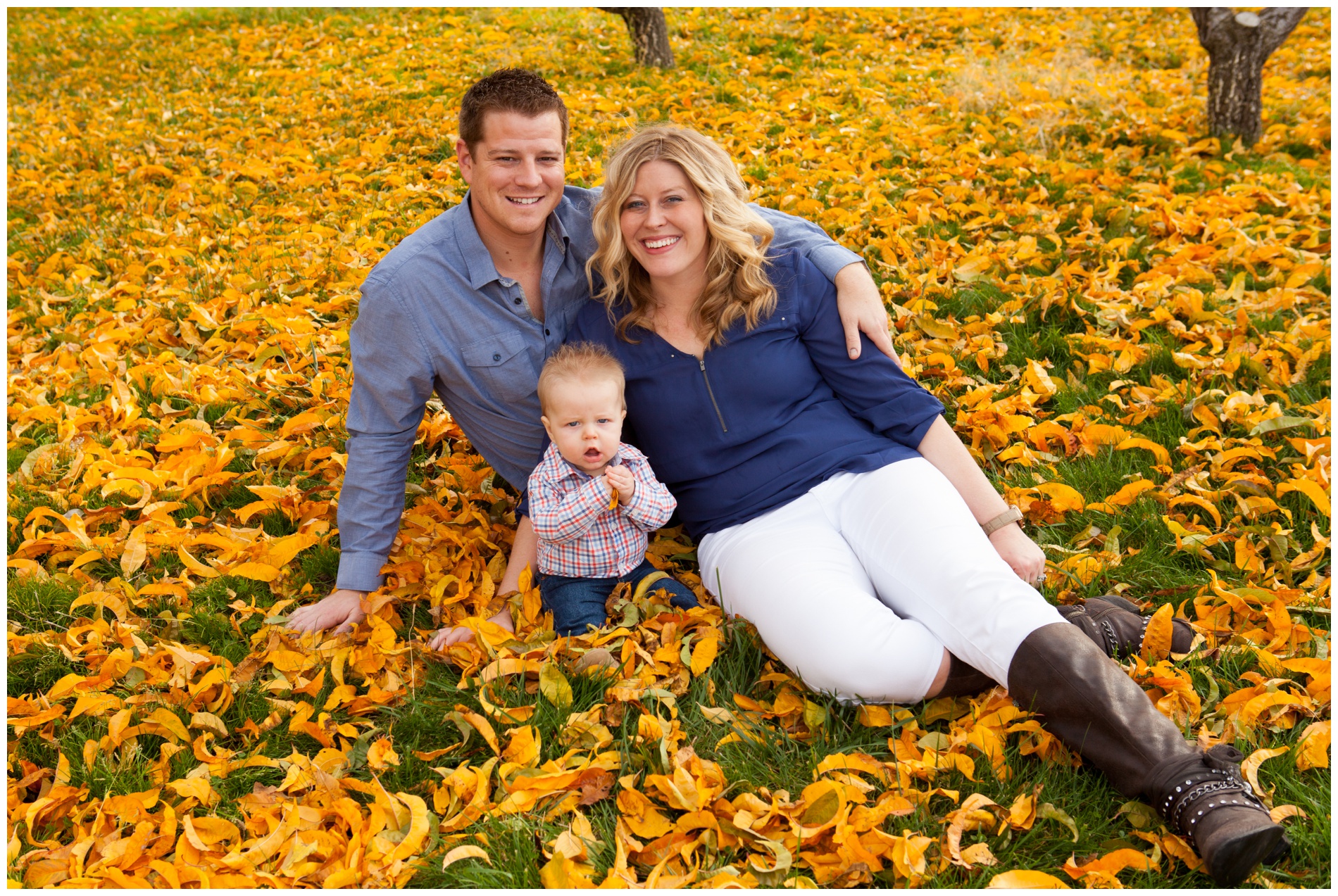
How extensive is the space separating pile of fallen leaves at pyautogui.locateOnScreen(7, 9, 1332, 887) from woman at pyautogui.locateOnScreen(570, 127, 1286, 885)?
0.17 meters

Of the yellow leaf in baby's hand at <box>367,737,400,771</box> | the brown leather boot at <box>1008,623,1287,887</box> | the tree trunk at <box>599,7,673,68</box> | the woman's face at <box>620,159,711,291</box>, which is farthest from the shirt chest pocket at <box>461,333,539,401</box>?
the tree trunk at <box>599,7,673,68</box>

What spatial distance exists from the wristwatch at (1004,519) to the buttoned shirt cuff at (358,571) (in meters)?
1.88

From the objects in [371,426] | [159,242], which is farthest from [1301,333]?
[159,242]

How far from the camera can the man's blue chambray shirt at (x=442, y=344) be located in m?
2.85

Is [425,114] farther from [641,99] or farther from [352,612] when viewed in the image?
[352,612]

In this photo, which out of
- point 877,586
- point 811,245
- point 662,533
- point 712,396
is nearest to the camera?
point 877,586

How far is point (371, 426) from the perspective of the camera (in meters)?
2.91

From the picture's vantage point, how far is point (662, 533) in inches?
131

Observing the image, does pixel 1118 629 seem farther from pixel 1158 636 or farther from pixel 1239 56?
pixel 1239 56

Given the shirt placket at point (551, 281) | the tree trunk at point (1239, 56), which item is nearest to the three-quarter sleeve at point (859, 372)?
the shirt placket at point (551, 281)

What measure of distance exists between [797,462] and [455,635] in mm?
1141

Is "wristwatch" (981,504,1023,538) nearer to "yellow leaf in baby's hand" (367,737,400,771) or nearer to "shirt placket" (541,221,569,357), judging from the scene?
"shirt placket" (541,221,569,357)

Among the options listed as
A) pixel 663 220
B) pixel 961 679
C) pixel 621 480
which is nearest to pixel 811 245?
pixel 663 220

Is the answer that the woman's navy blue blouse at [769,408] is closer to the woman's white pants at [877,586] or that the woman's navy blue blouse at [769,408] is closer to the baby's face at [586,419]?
the woman's white pants at [877,586]
